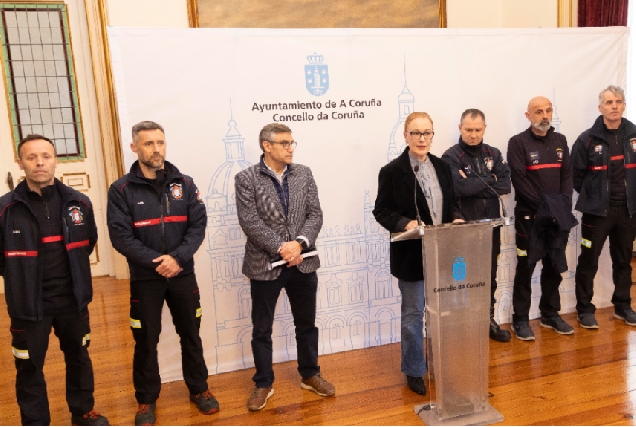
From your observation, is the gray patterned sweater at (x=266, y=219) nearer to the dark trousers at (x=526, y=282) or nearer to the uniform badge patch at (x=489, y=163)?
the uniform badge patch at (x=489, y=163)

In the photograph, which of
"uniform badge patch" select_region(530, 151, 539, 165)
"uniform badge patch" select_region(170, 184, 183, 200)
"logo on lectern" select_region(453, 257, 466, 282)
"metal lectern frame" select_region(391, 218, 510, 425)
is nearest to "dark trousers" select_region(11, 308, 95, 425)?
"uniform badge patch" select_region(170, 184, 183, 200)

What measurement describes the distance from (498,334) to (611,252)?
1145 millimetres

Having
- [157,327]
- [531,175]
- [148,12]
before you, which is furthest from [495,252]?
[148,12]

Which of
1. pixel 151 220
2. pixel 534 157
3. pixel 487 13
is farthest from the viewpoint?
pixel 487 13

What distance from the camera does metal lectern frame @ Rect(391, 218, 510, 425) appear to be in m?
2.68

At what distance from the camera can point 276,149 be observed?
2.95 m

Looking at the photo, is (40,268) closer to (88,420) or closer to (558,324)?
(88,420)

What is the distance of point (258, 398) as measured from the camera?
3.06 meters

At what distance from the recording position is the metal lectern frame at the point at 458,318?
8.79 feet

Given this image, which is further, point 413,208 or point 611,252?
point 611,252

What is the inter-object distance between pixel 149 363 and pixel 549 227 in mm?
2794

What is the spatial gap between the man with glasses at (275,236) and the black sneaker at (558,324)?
1875mm

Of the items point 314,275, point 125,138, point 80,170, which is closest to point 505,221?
point 314,275

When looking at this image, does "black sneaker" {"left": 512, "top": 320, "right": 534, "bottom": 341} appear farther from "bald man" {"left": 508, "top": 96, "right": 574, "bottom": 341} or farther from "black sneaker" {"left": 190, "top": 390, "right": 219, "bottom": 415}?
"black sneaker" {"left": 190, "top": 390, "right": 219, "bottom": 415}
